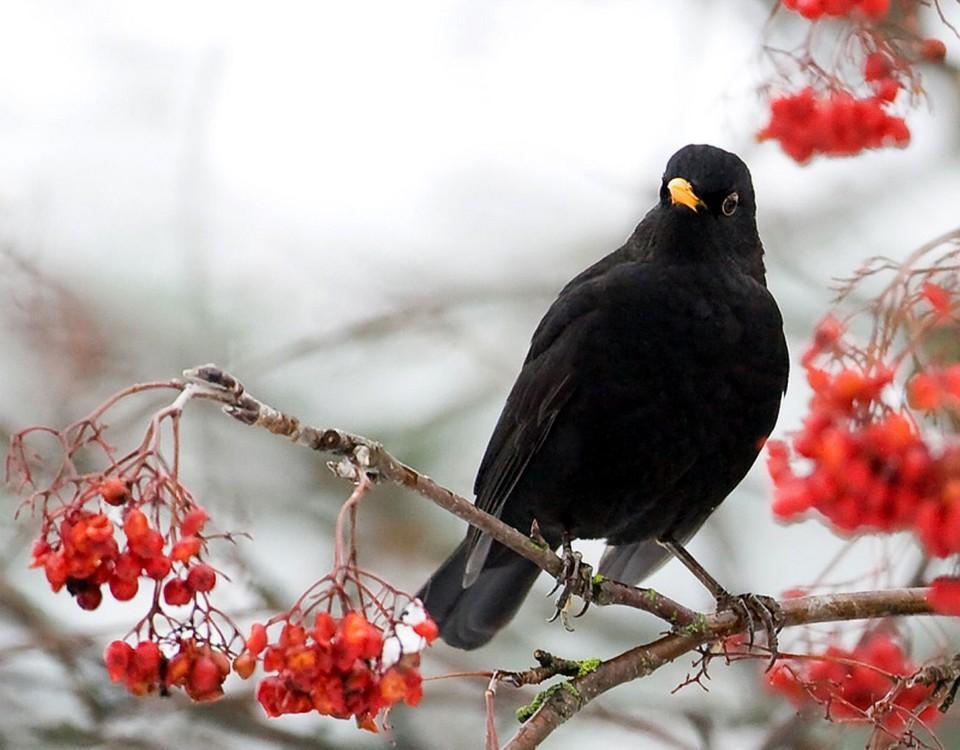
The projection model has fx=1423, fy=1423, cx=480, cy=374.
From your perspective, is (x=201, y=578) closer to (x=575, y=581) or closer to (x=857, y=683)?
(x=575, y=581)

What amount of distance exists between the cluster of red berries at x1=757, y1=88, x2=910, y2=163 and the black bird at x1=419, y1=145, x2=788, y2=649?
26 cm

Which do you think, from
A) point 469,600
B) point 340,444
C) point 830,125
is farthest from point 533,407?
point 340,444

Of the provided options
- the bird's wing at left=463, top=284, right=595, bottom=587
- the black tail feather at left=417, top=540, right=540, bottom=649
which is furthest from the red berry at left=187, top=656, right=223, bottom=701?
the black tail feather at left=417, top=540, right=540, bottom=649

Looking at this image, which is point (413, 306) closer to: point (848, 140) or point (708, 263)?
point (708, 263)

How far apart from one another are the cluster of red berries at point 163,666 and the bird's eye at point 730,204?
226 cm

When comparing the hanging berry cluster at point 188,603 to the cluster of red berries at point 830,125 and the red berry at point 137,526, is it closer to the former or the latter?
the red berry at point 137,526

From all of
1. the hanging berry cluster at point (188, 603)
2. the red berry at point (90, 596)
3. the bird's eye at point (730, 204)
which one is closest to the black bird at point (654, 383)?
the bird's eye at point (730, 204)

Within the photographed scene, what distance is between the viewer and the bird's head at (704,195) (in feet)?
13.0

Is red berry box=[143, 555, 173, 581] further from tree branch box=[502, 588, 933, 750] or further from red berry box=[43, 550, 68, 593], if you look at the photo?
tree branch box=[502, 588, 933, 750]

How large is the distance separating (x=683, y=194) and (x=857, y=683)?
1.41 meters

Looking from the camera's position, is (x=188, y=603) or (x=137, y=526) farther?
(x=188, y=603)

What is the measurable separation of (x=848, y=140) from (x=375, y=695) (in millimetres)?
2172

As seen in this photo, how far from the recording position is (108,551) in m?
2.17

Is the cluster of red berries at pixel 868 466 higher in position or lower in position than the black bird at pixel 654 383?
lower
